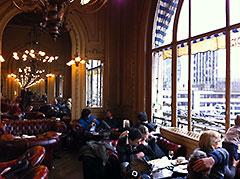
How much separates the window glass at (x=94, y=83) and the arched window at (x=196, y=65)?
93.3 inches

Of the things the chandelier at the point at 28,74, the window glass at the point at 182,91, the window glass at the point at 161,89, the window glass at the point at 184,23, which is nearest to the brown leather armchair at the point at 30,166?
the window glass at the point at 182,91

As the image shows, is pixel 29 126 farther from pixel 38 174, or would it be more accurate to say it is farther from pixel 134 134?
pixel 38 174

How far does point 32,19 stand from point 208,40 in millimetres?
11194

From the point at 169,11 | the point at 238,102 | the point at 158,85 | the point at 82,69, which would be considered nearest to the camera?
the point at 238,102

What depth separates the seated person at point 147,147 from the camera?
11.3ft

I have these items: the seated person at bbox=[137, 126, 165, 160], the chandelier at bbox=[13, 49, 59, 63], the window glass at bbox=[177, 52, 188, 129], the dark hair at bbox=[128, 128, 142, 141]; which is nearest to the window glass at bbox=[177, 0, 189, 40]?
the window glass at bbox=[177, 52, 188, 129]

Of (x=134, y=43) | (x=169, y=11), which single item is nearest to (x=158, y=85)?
(x=134, y=43)

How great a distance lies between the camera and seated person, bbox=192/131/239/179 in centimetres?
195

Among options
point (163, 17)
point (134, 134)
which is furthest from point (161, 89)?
point (134, 134)

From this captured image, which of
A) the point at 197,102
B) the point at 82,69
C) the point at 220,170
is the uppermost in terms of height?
the point at 82,69

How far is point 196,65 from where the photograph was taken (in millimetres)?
4715

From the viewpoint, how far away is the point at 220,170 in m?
2.09

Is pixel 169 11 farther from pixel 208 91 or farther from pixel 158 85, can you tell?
pixel 208 91

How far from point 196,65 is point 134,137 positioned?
2.46m
